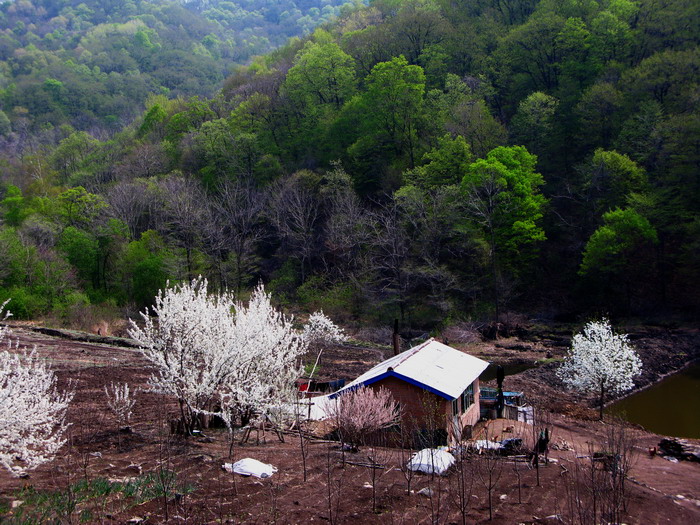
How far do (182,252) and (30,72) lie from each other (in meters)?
89.0

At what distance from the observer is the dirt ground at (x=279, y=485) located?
1030cm

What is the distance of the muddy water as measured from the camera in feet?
76.3

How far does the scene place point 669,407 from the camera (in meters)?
25.5

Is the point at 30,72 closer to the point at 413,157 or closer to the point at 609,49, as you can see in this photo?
the point at 413,157

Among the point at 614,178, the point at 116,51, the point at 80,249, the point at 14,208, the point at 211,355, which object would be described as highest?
the point at 116,51

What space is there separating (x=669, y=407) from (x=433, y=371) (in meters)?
13.4

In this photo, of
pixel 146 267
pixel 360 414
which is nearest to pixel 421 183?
pixel 146 267

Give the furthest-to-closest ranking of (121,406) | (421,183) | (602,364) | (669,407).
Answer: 1. (421,183)
2. (669,407)
3. (602,364)
4. (121,406)

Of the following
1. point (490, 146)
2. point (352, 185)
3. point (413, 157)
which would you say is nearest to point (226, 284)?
point (352, 185)

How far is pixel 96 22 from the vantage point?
16812 cm

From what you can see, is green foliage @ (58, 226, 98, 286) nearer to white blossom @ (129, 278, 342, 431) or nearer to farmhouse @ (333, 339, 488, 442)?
farmhouse @ (333, 339, 488, 442)

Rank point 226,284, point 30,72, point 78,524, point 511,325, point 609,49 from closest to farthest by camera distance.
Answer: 1. point 78,524
2. point 511,325
3. point 226,284
4. point 609,49
5. point 30,72

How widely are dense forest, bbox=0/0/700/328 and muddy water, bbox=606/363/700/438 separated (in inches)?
433

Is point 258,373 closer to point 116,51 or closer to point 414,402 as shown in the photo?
point 414,402
